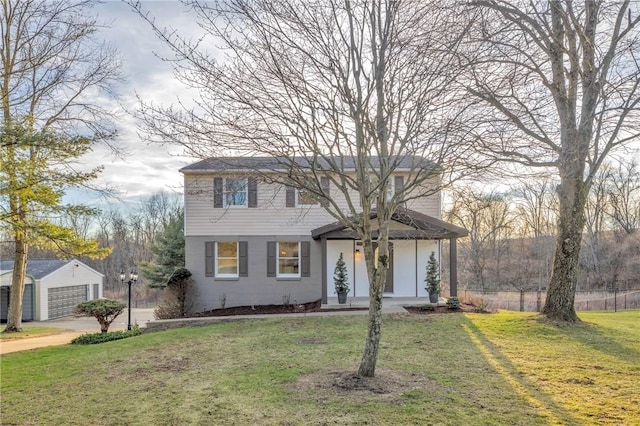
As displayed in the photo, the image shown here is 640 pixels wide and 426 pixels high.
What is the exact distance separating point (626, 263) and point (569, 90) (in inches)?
1071

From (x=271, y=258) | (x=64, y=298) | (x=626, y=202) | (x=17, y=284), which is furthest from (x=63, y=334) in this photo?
(x=626, y=202)

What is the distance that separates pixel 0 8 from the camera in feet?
42.5

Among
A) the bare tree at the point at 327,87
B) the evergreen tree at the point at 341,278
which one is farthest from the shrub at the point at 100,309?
the bare tree at the point at 327,87

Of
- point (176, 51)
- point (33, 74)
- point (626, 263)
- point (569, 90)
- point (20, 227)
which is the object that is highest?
point (33, 74)

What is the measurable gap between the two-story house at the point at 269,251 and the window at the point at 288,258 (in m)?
0.04

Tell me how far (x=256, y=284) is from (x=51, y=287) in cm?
1537

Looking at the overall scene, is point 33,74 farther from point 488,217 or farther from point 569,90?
point 488,217

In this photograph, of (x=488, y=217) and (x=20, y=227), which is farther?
(x=488, y=217)

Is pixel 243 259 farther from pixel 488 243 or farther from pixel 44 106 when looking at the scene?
pixel 488 243

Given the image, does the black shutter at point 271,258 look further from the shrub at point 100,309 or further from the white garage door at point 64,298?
the white garage door at point 64,298

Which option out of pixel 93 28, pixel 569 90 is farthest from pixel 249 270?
pixel 569 90

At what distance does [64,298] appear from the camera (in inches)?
983

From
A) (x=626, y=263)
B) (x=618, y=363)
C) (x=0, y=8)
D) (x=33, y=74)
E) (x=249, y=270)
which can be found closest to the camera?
(x=618, y=363)

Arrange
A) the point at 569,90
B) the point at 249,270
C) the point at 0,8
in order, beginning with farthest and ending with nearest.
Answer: the point at 249,270 → the point at 0,8 → the point at 569,90
